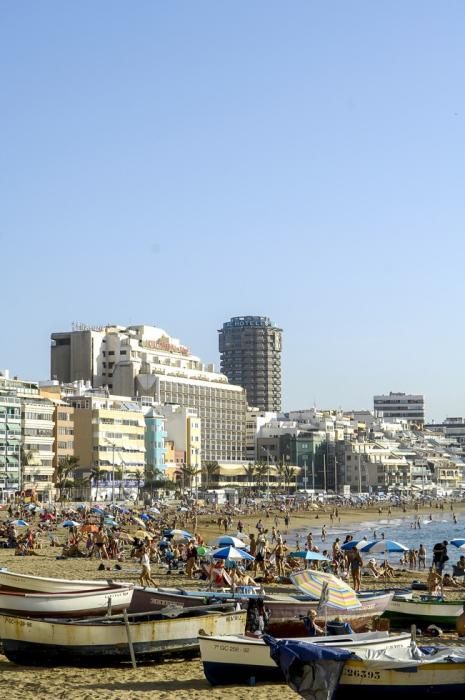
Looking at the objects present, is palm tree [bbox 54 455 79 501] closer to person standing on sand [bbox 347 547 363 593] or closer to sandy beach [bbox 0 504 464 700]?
person standing on sand [bbox 347 547 363 593]

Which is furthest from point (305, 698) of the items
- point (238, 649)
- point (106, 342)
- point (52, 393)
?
point (106, 342)

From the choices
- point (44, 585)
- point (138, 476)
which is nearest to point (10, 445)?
point (138, 476)

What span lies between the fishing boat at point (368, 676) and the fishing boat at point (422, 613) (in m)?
9.94

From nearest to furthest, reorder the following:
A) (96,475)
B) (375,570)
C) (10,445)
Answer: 1. (375,570)
2. (10,445)
3. (96,475)

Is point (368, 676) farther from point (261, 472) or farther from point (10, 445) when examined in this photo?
point (261, 472)

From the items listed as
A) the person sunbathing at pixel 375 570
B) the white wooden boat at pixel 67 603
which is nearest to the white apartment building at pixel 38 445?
the person sunbathing at pixel 375 570

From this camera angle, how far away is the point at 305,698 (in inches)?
711

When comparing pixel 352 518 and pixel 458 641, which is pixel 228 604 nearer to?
pixel 458 641

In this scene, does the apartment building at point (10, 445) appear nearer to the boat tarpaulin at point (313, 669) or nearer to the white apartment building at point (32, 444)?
the white apartment building at point (32, 444)

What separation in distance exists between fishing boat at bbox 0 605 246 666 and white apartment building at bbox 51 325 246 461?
13804 centimetres

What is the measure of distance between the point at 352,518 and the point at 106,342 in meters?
58.6

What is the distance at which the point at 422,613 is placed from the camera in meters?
28.1

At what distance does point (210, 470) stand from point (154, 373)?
53.7ft

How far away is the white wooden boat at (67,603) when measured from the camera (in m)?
24.8
